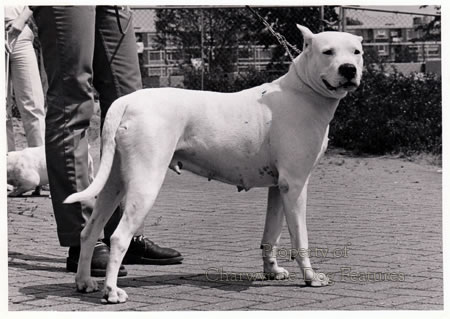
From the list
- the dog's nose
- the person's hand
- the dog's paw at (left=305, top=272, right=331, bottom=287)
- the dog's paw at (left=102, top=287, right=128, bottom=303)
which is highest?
the person's hand

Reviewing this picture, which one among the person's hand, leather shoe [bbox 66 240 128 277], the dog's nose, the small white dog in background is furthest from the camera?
the small white dog in background

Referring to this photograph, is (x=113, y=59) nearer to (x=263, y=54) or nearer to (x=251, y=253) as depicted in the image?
(x=251, y=253)

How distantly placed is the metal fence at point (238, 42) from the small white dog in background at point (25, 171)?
14.2 feet

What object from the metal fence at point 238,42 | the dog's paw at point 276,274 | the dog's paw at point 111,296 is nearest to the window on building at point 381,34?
the metal fence at point 238,42

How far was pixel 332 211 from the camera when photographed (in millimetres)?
7152

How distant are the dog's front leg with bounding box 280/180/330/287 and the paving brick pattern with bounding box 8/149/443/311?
8 cm

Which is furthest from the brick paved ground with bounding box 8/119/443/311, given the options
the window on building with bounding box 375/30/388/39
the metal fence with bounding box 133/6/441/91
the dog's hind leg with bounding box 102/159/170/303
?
the window on building with bounding box 375/30/388/39

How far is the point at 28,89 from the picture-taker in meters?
8.98

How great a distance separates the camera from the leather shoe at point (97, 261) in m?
4.83

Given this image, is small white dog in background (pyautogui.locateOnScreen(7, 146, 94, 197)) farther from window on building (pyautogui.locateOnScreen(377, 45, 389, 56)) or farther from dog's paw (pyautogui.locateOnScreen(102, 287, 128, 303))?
window on building (pyautogui.locateOnScreen(377, 45, 389, 56))

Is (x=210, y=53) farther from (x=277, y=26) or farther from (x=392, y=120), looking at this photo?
(x=392, y=120)

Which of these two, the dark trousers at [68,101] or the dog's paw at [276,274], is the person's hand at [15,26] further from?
the dog's paw at [276,274]

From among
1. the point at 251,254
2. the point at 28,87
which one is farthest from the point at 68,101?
the point at 28,87

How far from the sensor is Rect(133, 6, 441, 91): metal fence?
1228 centimetres
